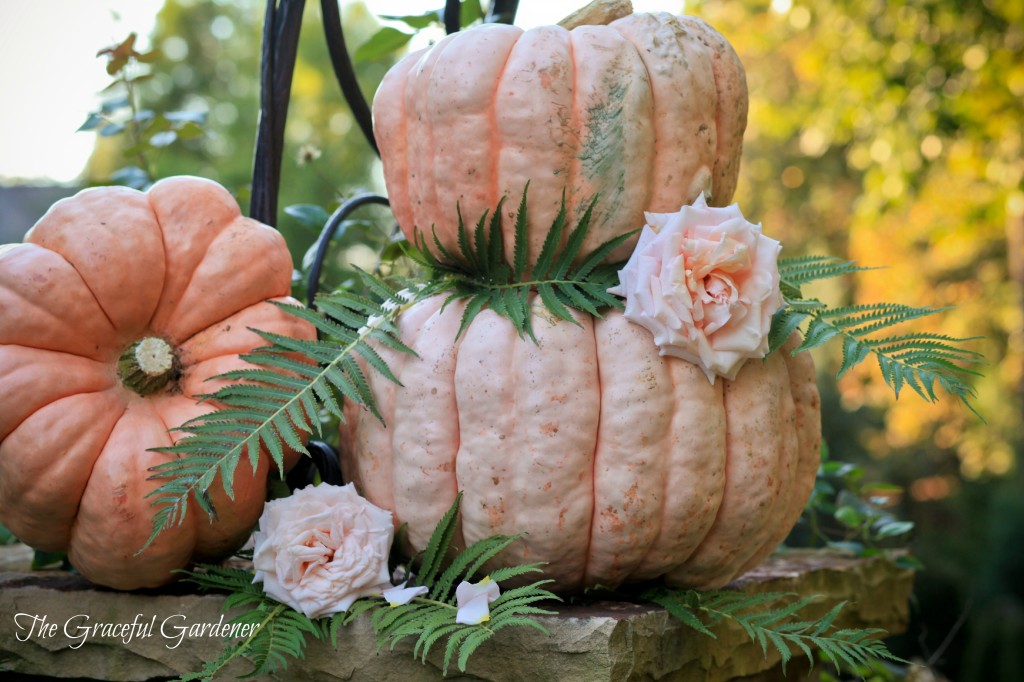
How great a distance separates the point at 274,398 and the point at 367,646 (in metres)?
0.35

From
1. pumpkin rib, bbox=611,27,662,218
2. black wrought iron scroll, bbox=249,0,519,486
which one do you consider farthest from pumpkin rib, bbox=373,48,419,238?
pumpkin rib, bbox=611,27,662,218

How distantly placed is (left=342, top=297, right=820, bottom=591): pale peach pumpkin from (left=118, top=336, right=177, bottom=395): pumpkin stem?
317 mm

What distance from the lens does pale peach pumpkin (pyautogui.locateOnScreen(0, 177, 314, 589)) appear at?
47.1 inches

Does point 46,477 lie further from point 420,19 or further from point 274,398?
point 420,19

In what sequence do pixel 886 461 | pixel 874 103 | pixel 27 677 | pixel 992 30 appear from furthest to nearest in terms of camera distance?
pixel 886 461 < pixel 874 103 < pixel 992 30 < pixel 27 677

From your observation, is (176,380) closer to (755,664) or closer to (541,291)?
(541,291)

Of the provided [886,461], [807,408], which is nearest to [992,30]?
[886,461]

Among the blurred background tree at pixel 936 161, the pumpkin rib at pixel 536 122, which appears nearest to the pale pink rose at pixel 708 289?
the pumpkin rib at pixel 536 122

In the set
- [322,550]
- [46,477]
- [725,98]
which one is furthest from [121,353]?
[725,98]

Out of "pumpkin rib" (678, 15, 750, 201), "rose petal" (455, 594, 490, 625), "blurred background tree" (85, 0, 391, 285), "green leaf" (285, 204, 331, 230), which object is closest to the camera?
"rose petal" (455, 594, 490, 625)

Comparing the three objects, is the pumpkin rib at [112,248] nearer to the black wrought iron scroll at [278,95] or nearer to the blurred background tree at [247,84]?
the black wrought iron scroll at [278,95]

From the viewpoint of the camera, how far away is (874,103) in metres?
5.10

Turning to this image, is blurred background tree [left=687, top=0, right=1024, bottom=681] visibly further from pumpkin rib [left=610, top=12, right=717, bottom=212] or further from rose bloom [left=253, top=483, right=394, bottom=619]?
rose bloom [left=253, top=483, right=394, bottom=619]

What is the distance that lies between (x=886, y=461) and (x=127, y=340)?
5490 mm
